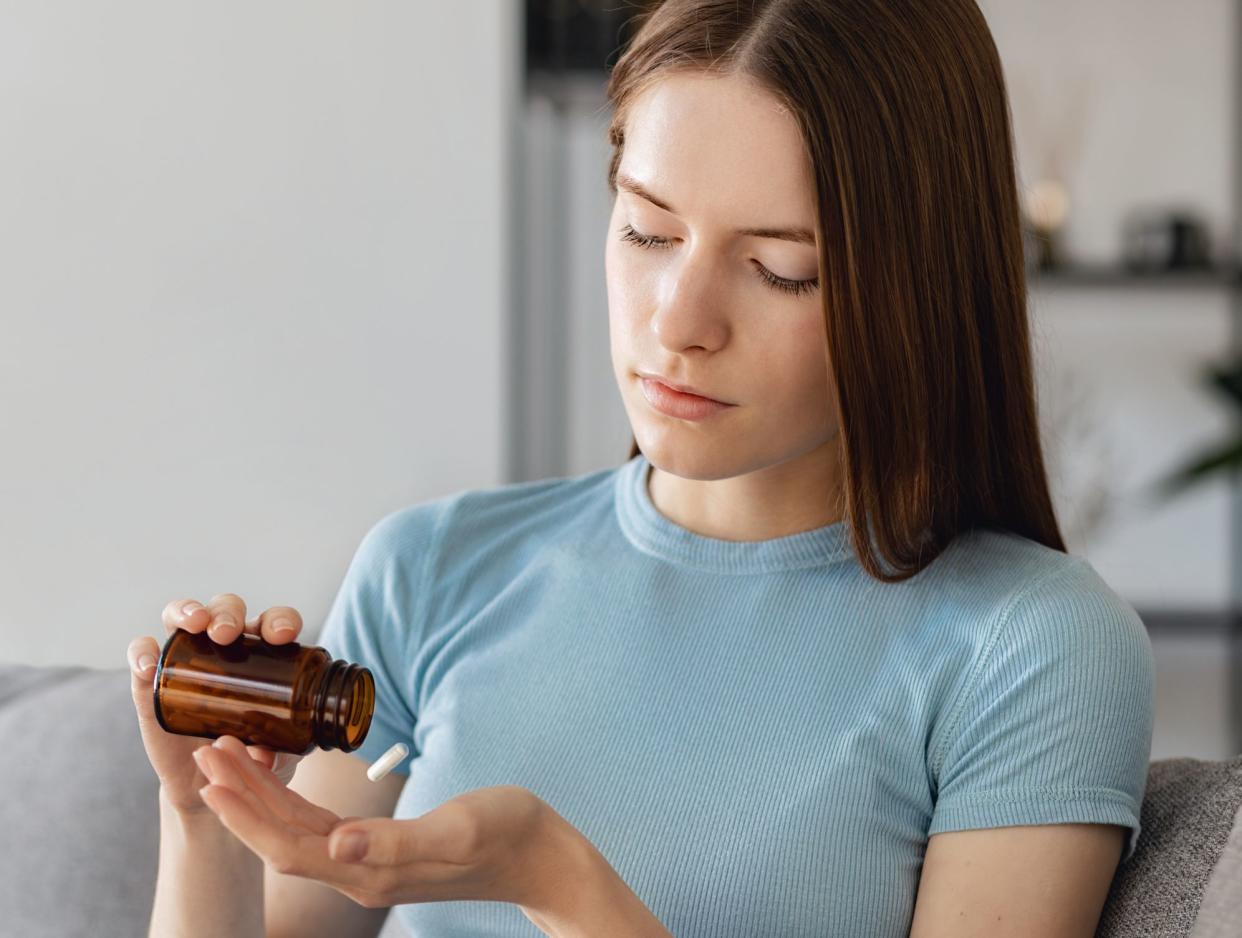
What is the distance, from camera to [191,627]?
887 millimetres

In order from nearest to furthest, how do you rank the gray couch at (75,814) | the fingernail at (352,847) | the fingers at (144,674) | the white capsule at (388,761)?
the fingernail at (352,847)
the white capsule at (388,761)
the fingers at (144,674)
the gray couch at (75,814)

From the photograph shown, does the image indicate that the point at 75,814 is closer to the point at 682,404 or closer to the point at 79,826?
the point at 79,826

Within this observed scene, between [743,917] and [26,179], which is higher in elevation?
[26,179]

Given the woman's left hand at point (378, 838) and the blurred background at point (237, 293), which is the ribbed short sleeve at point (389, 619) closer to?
the woman's left hand at point (378, 838)

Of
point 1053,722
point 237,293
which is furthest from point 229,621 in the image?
point 237,293

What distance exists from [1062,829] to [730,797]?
0.78 feet

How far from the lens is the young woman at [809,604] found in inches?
39.6

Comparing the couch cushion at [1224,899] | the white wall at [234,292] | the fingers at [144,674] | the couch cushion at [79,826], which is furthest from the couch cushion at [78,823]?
the couch cushion at [1224,899]

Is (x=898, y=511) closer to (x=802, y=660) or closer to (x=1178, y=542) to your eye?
(x=802, y=660)

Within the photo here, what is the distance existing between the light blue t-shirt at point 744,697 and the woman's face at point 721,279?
17 centimetres

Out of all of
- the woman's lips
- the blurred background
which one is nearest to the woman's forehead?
the woman's lips

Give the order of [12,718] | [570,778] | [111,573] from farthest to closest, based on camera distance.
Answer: [111,573]
[12,718]
[570,778]

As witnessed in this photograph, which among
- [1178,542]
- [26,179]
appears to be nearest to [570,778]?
[26,179]

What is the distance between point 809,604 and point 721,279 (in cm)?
30
